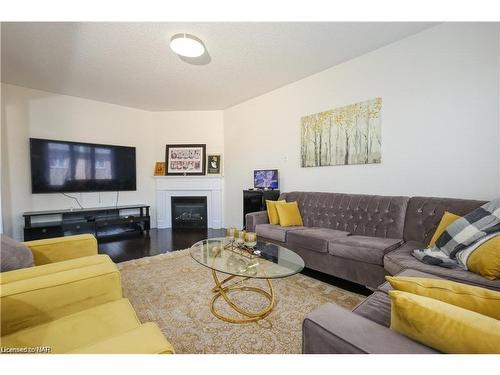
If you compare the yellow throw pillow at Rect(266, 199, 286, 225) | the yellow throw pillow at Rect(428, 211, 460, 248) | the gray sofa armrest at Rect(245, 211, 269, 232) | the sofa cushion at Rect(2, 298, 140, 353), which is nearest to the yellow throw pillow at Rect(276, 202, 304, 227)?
the yellow throw pillow at Rect(266, 199, 286, 225)

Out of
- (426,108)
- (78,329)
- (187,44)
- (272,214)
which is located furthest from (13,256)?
(426,108)

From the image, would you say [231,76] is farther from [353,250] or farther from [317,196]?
[353,250]

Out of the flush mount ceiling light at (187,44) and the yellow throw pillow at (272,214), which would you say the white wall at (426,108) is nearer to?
the yellow throw pillow at (272,214)

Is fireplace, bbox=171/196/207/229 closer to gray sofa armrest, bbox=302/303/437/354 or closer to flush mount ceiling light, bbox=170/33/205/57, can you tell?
flush mount ceiling light, bbox=170/33/205/57

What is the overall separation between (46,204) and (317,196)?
444 cm

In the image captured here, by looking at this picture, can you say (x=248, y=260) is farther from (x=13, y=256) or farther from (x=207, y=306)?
(x=13, y=256)

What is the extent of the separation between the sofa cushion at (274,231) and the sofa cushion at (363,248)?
1.95 ft

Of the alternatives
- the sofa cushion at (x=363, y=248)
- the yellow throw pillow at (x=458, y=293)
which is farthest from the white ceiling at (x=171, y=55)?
the yellow throw pillow at (x=458, y=293)

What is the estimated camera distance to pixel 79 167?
4043mm

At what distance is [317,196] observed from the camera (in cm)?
317

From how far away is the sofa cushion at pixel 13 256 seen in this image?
1.21 m

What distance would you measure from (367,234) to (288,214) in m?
0.96
